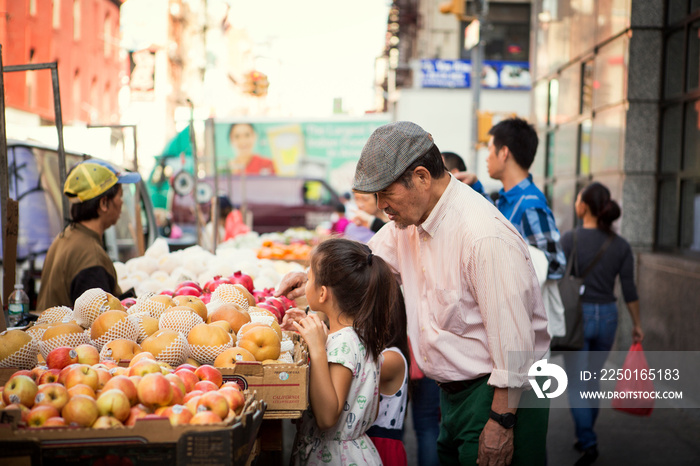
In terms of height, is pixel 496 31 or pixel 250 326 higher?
pixel 496 31

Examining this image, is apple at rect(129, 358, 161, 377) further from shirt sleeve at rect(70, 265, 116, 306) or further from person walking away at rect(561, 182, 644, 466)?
person walking away at rect(561, 182, 644, 466)

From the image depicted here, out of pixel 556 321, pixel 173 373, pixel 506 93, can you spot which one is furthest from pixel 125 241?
pixel 506 93

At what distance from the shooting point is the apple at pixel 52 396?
2.25m

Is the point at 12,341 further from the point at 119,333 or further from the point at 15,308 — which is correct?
the point at 15,308

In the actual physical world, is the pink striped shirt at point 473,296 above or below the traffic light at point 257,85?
below

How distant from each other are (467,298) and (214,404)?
1.17 m

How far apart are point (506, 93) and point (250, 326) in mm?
21665

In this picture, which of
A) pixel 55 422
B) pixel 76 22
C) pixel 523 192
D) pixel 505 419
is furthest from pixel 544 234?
pixel 76 22

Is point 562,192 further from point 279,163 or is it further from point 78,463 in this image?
point 279,163

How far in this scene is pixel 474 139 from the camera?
13.3 meters

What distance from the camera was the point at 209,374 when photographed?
2566mm

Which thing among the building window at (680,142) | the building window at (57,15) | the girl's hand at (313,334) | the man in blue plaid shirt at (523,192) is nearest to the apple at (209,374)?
the girl's hand at (313,334)

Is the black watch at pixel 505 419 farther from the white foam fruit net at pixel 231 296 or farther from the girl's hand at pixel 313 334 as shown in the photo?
the white foam fruit net at pixel 231 296

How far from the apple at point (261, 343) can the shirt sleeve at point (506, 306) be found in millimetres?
924
